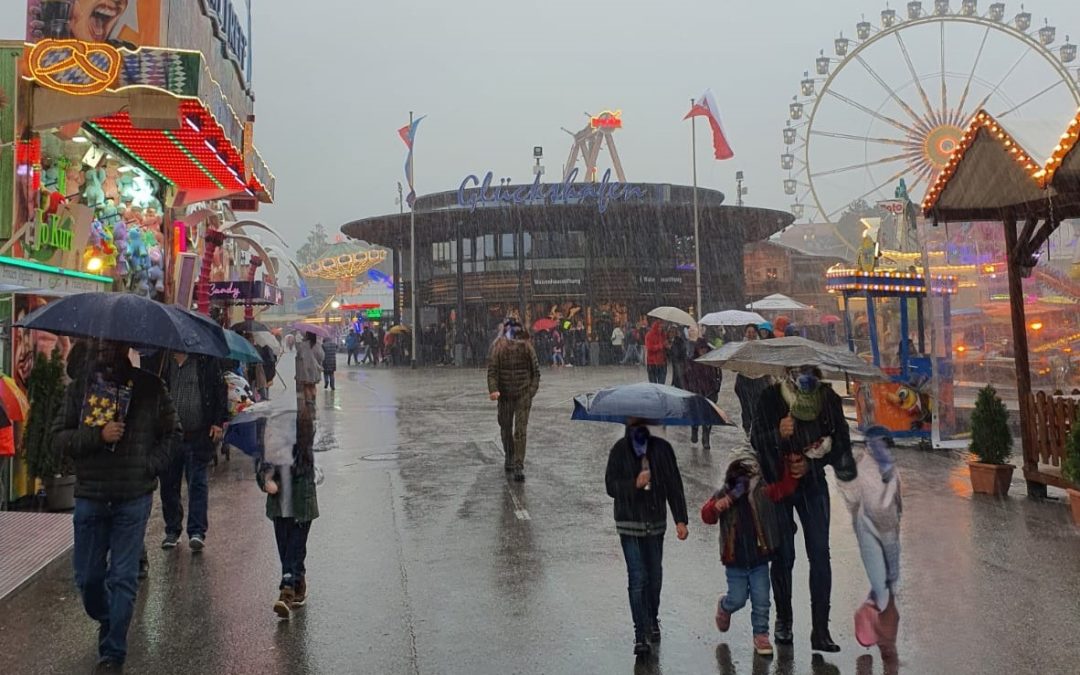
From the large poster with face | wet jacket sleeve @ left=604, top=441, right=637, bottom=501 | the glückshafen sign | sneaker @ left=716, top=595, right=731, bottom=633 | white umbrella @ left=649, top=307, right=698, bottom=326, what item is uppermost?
the glückshafen sign

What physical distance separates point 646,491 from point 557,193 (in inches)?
1452

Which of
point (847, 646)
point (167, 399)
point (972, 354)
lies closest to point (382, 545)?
point (167, 399)

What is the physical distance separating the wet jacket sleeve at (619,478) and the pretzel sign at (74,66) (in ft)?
22.7

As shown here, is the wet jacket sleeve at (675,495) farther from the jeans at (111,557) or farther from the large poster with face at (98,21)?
the large poster with face at (98,21)

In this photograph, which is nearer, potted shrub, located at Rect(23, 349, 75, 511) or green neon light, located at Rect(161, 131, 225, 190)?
potted shrub, located at Rect(23, 349, 75, 511)

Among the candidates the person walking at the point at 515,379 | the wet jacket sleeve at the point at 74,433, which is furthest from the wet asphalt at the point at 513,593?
the wet jacket sleeve at the point at 74,433

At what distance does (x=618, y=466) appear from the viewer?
489 cm

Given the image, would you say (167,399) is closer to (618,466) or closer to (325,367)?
(618,466)

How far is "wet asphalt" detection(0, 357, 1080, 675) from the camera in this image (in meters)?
4.78

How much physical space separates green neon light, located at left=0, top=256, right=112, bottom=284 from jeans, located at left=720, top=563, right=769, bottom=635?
753cm

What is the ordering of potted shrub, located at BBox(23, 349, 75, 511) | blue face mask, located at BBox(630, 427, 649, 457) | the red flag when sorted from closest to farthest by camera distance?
blue face mask, located at BBox(630, 427, 649, 457) < potted shrub, located at BBox(23, 349, 75, 511) < the red flag

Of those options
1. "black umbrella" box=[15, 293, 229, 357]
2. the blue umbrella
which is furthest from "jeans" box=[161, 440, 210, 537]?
the blue umbrella

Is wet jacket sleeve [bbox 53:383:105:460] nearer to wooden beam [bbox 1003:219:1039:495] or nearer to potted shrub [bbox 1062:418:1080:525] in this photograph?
potted shrub [bbox 1062:418:1080:525]

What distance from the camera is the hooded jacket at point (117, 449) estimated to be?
15.0ft
